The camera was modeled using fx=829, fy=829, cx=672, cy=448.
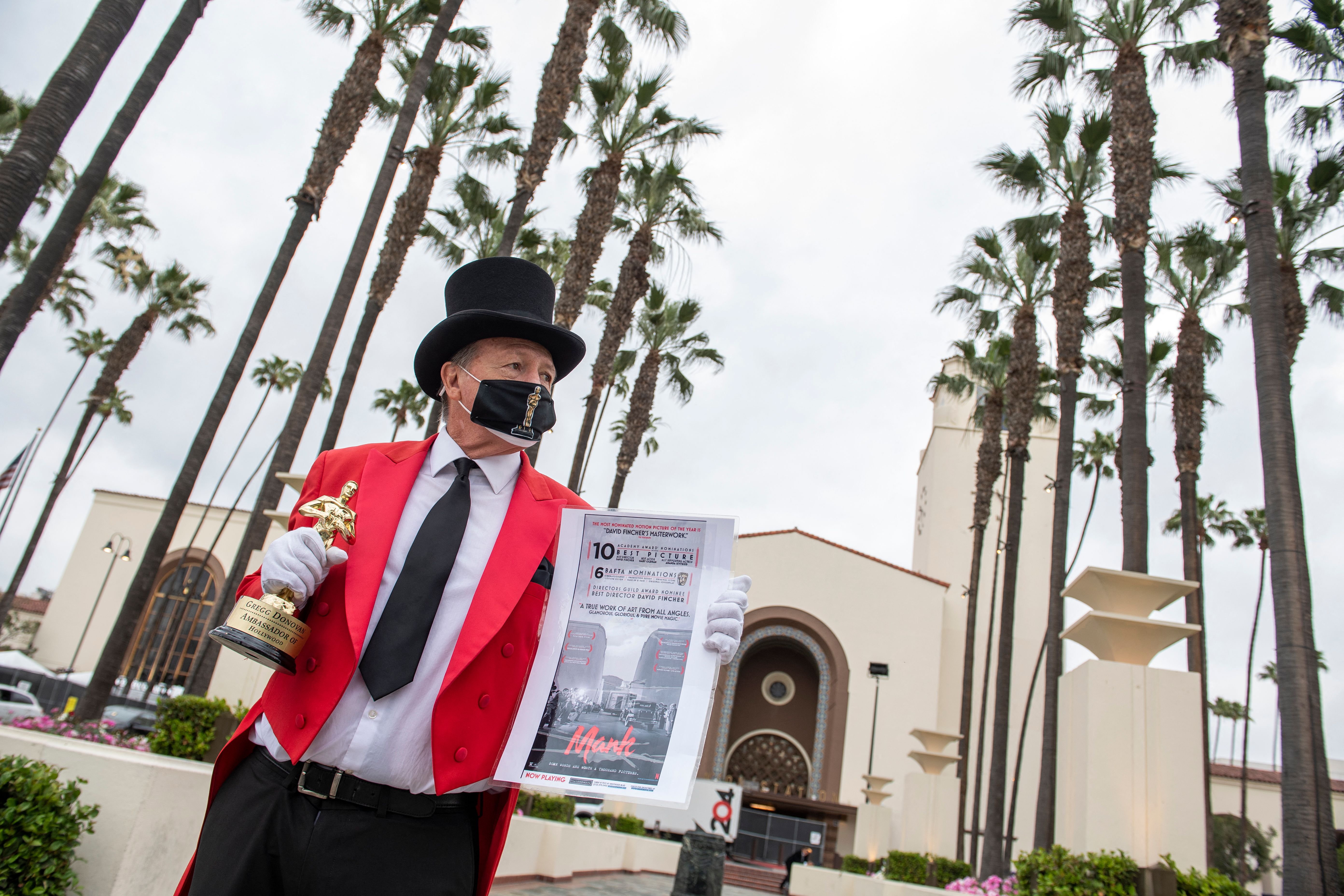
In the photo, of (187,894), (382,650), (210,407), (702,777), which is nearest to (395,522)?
(382,650)

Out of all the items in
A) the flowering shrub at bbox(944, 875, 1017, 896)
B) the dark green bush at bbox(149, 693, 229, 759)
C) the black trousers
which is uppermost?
the black trousers

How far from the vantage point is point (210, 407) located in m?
11.6

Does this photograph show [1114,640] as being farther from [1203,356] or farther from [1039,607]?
[1039,607]

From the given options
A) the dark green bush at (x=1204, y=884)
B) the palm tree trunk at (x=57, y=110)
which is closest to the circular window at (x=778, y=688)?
the dark green bush at (x=1204, y=884)

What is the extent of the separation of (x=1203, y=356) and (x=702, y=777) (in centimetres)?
1885

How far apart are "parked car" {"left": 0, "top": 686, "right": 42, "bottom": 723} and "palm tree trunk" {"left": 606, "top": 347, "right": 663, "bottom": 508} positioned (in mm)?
12903

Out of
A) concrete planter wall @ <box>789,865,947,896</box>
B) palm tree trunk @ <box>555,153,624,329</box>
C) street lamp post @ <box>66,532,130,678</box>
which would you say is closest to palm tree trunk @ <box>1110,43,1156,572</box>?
palm tree trunk @ <box>555,153,624,329</box>

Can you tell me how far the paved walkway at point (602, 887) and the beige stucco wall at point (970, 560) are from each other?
38.8 ft

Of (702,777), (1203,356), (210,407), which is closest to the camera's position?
(210,407)

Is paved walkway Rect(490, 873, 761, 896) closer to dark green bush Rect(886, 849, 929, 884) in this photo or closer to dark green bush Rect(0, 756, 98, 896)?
dark green bush Rect(886, 849, 929, 884)

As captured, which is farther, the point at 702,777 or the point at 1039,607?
the point at 1039,607

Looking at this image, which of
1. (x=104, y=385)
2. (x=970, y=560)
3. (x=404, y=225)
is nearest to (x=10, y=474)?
(x=104, y=385)

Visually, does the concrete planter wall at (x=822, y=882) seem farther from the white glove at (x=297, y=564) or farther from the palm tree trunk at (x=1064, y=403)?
the white glove at (x=297, y=564)

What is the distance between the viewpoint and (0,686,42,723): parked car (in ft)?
57.0
